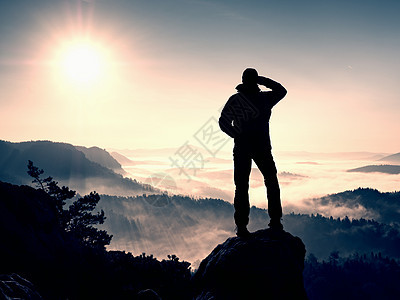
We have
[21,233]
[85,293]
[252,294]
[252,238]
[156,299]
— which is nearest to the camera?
[252,294]

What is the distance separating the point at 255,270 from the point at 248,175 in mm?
2545

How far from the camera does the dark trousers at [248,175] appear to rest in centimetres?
828

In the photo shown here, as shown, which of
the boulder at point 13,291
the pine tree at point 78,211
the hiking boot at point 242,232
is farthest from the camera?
the pine tree at point 78,211

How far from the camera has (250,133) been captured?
8.23m

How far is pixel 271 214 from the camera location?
8516 millimetres

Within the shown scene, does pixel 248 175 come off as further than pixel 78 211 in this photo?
No

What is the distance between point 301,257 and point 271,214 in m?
1.55

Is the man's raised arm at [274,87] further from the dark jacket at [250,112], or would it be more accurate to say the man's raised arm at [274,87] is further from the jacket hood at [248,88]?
the jacket hood at [248,88]

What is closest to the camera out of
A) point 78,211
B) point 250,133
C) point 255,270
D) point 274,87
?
point 255,270

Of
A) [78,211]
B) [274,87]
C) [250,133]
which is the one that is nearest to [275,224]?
[250,133]

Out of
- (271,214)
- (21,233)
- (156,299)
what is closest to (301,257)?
(271,214)

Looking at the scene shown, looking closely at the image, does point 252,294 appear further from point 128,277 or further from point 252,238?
point 128,277

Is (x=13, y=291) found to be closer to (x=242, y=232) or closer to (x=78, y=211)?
(x=242, y=232)

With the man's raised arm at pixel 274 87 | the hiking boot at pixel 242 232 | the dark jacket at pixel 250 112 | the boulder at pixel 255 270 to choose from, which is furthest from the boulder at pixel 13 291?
the man's raised arm at pixel 274 87
